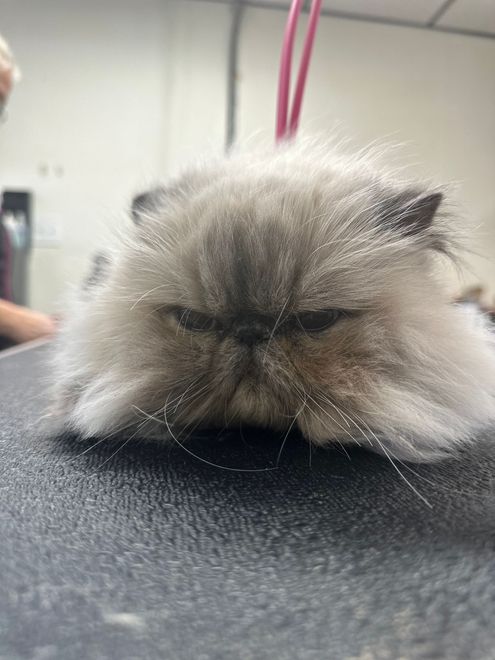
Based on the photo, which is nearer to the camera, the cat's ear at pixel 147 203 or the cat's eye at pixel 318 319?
the cat's eye at pixel 318 319

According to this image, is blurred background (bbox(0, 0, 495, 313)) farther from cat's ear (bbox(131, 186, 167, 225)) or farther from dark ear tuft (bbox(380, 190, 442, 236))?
dark ear tuft (bbox(380, 190, 442, 236))

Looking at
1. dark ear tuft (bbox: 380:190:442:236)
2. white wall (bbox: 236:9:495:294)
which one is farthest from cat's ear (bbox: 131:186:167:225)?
white wall (bbox: 236:9:495:294)

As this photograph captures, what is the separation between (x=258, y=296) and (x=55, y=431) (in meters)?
0.29

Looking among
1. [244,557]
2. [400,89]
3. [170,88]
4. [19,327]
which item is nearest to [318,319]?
[244,557]

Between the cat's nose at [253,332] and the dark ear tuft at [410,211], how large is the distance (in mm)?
203

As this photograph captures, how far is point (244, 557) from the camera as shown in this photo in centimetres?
36

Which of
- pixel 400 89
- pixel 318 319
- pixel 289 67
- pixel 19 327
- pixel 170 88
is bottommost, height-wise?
pixel 19 327

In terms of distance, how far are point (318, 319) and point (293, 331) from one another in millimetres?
29

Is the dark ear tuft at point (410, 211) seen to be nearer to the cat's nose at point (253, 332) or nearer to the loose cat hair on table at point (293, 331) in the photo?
the loose cat hair on table at point (293, 331)

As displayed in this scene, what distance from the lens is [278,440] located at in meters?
0.60

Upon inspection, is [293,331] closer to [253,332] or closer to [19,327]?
[253,332]

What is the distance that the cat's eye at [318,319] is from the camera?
57cm

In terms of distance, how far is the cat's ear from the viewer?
751 mm

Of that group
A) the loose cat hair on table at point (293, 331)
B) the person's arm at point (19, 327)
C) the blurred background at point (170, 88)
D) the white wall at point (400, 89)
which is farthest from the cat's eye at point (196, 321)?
the white wall at point (400, 89)
